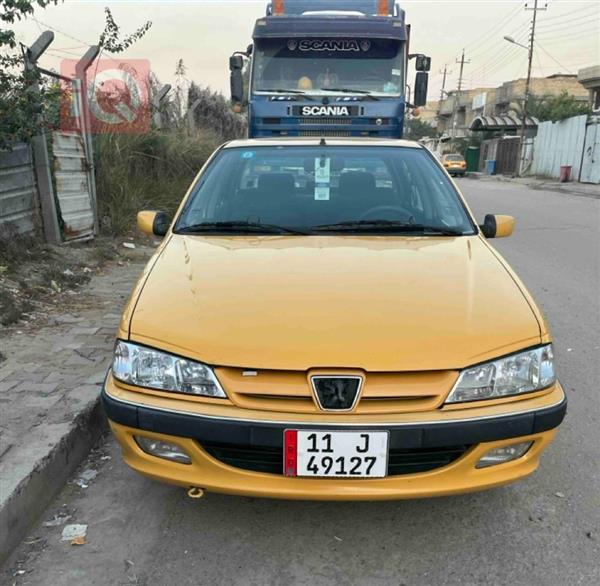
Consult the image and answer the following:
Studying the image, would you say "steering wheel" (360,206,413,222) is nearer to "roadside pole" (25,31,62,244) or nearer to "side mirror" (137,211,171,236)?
"side mirror" (137,211,171,236)

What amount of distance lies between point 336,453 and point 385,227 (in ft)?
5.06

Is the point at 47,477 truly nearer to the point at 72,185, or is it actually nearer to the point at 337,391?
the point at 337,391

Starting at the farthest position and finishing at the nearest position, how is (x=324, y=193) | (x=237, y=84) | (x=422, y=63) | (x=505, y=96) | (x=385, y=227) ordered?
(x=505, y=96) → (x=422, y=63) → (x=237, y=84) → (x=324, y=193) → (x=385, y=227)

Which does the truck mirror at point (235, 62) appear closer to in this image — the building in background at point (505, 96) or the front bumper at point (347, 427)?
the front bumper at point (347, 427)

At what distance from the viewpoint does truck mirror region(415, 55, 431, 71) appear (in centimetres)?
1016

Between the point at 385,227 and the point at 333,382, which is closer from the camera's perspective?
the point at 333,382

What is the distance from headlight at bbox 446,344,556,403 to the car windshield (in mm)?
1143

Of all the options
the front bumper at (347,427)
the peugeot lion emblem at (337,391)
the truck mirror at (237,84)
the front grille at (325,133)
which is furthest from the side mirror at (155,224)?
the truck mirror at (237,84)

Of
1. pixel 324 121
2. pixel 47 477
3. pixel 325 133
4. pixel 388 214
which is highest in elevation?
pixel 324 121

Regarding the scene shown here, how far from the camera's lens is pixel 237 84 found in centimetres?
997

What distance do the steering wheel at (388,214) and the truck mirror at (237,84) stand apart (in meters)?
7.36

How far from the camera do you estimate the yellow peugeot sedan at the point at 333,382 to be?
2078 millimetres

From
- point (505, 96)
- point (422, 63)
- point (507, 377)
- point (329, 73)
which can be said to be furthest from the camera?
point (505, 96)

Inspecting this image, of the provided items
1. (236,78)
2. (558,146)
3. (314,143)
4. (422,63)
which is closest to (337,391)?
(314,143)
